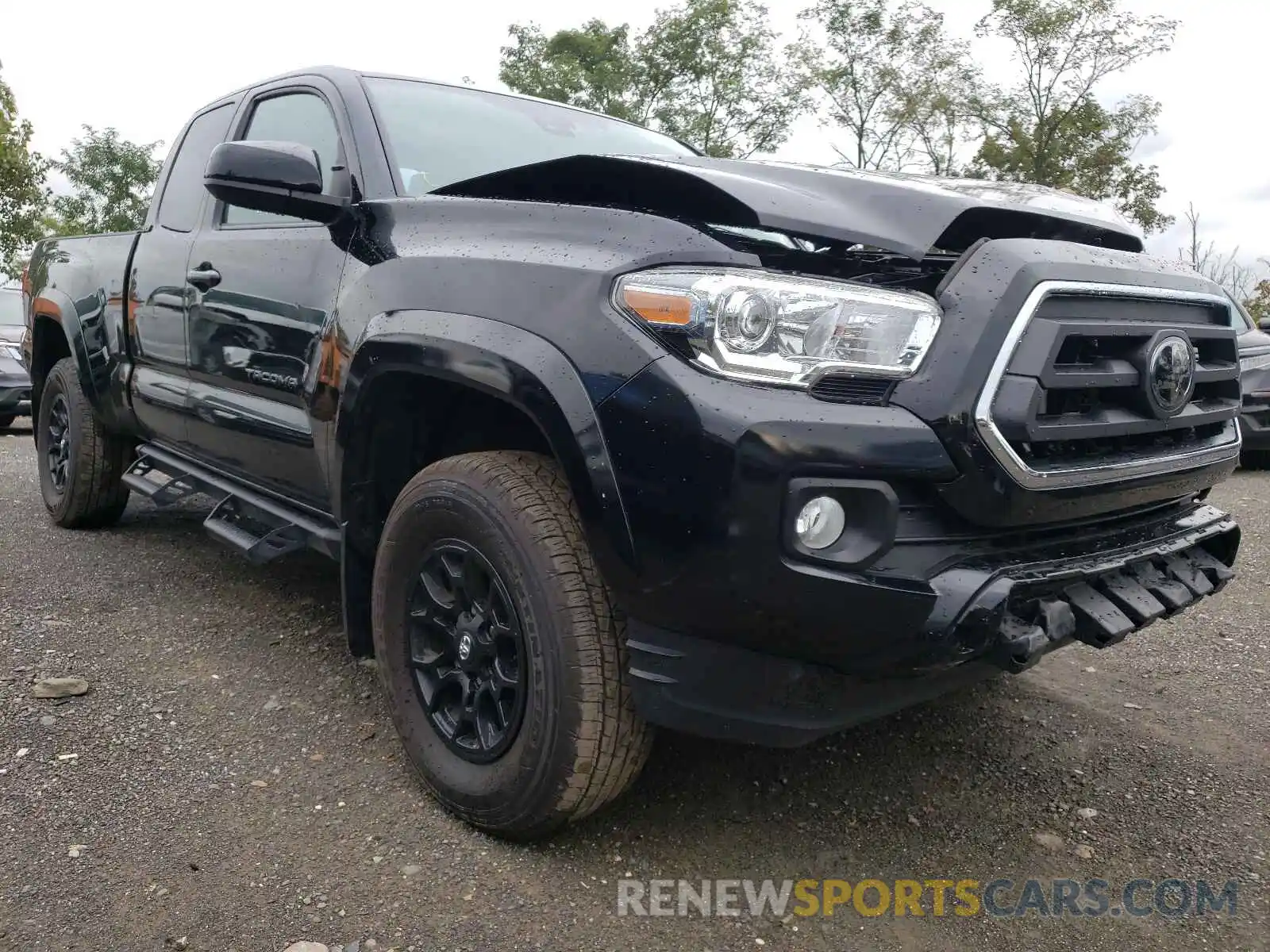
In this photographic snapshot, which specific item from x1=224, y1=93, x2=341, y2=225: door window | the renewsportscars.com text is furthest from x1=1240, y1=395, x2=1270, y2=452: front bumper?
x1=224, y1=93, x2=341, y2=225: door window

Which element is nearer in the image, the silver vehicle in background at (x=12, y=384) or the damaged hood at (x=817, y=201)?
the damaged hood at (x=817, y=201)

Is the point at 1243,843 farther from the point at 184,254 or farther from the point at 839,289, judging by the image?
the point at 184,254

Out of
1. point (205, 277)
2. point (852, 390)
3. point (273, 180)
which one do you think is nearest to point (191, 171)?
point (205, 277)

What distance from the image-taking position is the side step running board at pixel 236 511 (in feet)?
9.65

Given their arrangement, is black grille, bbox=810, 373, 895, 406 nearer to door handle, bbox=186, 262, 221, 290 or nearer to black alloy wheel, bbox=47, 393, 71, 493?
door handle, bbox=186, 262, 221, 290

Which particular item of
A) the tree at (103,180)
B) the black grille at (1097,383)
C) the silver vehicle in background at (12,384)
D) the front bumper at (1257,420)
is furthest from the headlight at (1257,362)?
the tree at (103,180)

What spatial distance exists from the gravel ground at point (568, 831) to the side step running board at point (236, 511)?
0.44m

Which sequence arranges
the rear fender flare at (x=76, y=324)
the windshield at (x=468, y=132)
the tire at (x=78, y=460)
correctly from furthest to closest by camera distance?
the tire at (x=78, y=460) < the rear fender flare at (x=76, y=324) < the windshield at (x=468, y=132)

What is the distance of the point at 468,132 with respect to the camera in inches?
119

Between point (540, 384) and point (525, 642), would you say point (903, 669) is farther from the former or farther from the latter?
point (540, 384)

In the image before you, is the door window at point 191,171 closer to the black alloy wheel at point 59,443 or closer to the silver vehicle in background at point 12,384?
the black alloy wheel at point 59,443

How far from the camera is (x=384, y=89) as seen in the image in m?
3.02

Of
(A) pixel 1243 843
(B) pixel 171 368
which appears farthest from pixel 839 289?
(B) pixel 171 368

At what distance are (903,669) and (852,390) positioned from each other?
52 centimetres
